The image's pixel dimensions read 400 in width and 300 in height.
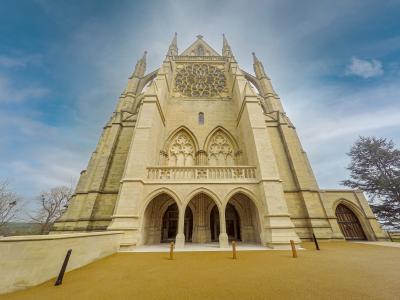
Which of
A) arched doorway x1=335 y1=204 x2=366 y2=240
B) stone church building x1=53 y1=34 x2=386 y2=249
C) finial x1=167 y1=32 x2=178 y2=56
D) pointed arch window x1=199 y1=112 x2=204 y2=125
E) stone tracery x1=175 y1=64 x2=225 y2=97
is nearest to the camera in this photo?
stone church building x1=53 y1=34 x2=386 y2=249

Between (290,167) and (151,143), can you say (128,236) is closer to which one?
(151,143)

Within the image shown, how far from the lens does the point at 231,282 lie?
328 centimetres

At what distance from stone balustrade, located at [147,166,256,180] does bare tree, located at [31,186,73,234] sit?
23.5m

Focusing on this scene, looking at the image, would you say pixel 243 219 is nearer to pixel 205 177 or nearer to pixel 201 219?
pixel 201 219

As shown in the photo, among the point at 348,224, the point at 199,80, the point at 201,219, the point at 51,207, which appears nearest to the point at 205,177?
the point at 201,219

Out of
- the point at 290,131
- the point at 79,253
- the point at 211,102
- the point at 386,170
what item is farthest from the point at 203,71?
the point at 386,170

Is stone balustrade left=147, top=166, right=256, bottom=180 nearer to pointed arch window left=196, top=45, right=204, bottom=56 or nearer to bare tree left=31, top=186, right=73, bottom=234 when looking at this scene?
pointed arch window left=196, top=45, right=204, bottom=56

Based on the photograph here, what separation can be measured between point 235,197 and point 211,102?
346 inches

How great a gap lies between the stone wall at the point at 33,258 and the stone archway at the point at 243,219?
25.4ft

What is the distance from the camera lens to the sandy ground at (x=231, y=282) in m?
2.76

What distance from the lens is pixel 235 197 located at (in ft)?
34.5

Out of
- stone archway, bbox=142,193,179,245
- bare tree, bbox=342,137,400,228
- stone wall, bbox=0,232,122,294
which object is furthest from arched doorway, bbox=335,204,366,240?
stone wall, bbox=0,232,122,294

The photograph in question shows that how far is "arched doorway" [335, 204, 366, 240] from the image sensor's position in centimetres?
1181

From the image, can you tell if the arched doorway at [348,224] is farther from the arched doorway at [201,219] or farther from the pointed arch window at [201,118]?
the pointed arch window at [201,118]
